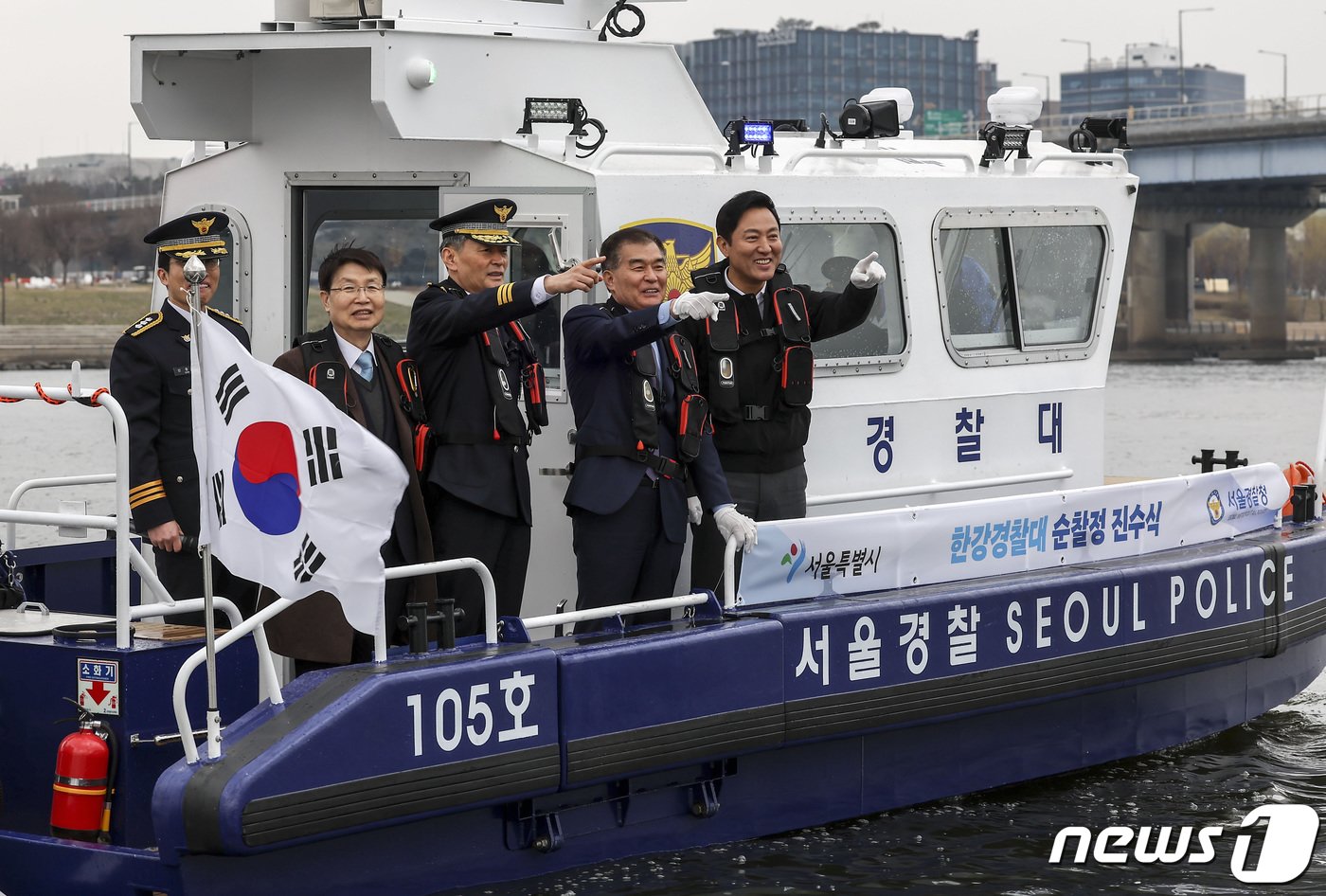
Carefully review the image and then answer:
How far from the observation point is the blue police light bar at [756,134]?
6.48 metres

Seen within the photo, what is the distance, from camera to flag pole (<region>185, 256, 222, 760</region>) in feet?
14.5

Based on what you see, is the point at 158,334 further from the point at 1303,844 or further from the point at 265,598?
the point at 1303,844

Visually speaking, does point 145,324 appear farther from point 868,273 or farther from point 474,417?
point 868,273

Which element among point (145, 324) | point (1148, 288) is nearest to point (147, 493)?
point (145, 324)

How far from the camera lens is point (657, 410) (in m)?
5.84

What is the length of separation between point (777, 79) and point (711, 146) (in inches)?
3935

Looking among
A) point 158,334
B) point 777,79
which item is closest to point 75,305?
point 158,334

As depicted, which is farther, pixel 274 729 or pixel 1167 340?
pixel 1167 340

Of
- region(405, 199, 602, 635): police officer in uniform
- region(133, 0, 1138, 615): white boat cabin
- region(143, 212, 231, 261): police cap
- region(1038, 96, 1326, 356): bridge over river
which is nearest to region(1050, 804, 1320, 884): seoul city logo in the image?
region(133, 0, 1138, 615): white boat cabin

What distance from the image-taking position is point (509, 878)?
5.34 metres

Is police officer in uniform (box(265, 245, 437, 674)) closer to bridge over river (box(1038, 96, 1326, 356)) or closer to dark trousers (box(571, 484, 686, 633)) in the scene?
dark trousers (box(571, 484, 686, 633))

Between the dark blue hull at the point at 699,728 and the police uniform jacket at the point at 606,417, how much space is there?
457mm

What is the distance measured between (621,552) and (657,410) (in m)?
0.48

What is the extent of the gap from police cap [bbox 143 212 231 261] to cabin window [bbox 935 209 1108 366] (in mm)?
2752
